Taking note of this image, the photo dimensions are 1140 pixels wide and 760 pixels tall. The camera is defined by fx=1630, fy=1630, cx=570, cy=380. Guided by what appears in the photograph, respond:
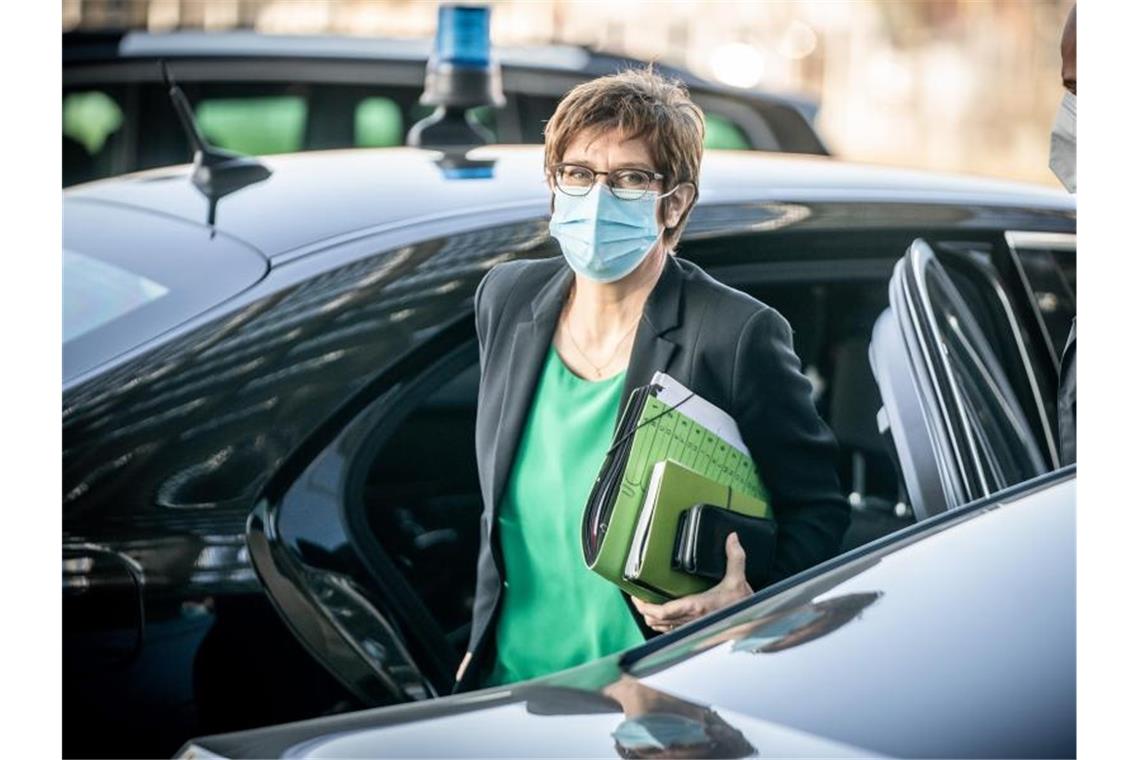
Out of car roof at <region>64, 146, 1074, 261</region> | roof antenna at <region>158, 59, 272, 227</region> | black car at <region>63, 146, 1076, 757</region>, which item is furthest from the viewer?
roof antenna at <region>158, 59, 272, 227</region>

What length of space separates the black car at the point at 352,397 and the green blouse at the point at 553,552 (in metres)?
0.08

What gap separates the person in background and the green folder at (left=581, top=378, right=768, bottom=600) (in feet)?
1.61

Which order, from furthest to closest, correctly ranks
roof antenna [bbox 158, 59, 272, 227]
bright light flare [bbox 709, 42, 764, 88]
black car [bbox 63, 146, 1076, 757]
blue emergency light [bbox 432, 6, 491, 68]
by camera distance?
bright light flare [bbox 709, 42, 764, 88]
blue emergency light [bbox 432, 6, 491, 68]
roof antenna [bbox 158, 59, 272, 227]
black car [bbox 63, 146, 1076, 757]

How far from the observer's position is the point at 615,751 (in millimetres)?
1663

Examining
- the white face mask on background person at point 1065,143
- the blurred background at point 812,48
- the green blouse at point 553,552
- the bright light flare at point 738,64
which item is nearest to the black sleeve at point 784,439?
the green blouse at point 553,552

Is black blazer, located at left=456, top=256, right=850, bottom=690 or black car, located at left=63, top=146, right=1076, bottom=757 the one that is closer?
black car, located at left=63, top=146, right=1076, bottom=757

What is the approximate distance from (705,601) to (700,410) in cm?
29

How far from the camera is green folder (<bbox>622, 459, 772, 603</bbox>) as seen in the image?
7.89ft

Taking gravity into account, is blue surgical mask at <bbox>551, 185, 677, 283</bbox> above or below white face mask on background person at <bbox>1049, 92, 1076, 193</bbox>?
below

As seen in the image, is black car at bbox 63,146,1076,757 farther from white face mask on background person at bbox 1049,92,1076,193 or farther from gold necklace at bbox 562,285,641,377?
white face mask on background person at bbox 1049,92,1076,193

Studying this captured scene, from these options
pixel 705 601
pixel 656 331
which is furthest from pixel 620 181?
pixel 705 601

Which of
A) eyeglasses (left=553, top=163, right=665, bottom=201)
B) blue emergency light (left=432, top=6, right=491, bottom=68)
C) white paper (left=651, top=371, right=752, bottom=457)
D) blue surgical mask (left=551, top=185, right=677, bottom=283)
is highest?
blue emergency light (left=432, top=6, right=491, bottom=68)

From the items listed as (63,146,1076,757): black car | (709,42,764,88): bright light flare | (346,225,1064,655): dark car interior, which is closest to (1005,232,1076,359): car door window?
(63,146,1076,757): black car
